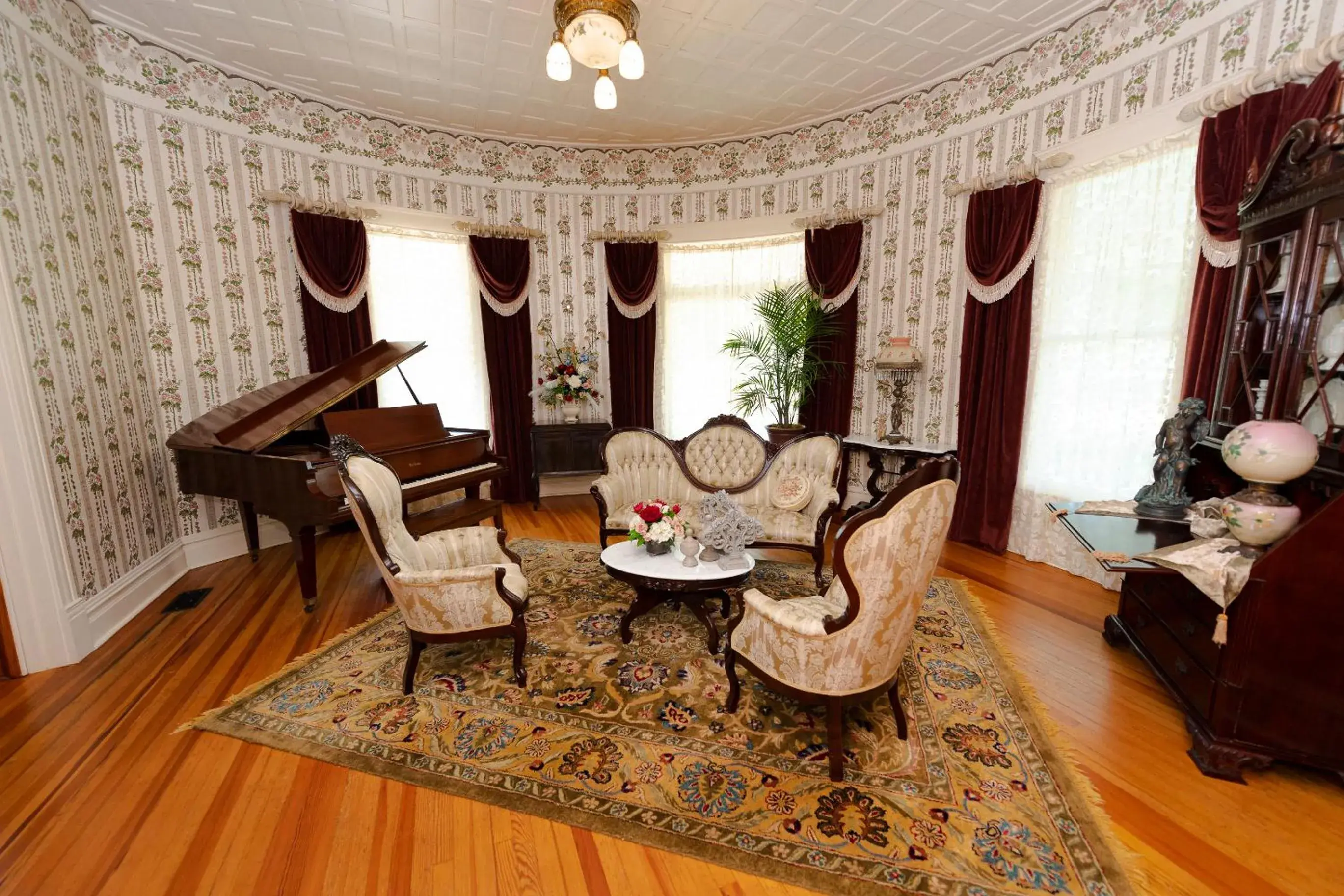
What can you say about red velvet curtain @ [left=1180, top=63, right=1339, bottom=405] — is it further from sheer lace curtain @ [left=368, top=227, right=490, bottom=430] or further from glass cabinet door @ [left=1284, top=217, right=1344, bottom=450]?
sheer lace curtain @ [left=368, top=227, right=490, bottom=430]

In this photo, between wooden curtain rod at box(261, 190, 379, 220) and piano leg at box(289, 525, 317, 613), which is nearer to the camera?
piano leg at box(289, 525, 317, 613)

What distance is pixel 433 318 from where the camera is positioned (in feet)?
17.3

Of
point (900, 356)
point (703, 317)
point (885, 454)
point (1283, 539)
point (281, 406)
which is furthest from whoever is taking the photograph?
point (703, 317)

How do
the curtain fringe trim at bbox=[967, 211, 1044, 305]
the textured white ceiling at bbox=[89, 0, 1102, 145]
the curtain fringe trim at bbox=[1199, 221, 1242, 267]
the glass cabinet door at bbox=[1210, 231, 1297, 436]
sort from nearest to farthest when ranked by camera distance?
the glass cabinet door at bbox=[1210, 231, 1297, 436] → the curtain fringe trim at bbox=[1199, 221, 1242, 267] → the textured white ceiling at bbox=[89, 0, 1102, 145] → the curtain fringe trim at bbox=[967, 211, 1044, 305]

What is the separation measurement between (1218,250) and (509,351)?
538 cm

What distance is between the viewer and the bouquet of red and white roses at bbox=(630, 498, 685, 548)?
111 inches

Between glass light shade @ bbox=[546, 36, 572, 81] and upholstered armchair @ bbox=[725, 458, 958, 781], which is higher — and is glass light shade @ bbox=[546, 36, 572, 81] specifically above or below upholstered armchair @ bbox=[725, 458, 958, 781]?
above

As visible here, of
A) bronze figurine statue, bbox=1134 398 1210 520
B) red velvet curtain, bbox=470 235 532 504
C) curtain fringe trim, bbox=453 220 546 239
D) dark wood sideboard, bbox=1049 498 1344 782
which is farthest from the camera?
red velvet curtain, bbox=470 235 532 504

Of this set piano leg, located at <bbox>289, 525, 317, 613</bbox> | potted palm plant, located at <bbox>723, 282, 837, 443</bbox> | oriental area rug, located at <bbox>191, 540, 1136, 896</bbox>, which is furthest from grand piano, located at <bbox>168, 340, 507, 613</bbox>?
potted palm plant, located at <bbox>723, 282, 837, 443</bbox>

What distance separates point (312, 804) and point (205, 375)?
12.5 ft

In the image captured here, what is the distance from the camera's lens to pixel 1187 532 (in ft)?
7.36

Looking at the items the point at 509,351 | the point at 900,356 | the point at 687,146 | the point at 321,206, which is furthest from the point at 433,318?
the point at 900,356

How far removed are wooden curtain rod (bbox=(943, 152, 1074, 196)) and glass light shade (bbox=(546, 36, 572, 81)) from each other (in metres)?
3.26

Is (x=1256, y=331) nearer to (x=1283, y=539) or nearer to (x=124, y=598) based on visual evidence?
(x=1283, y=539)
